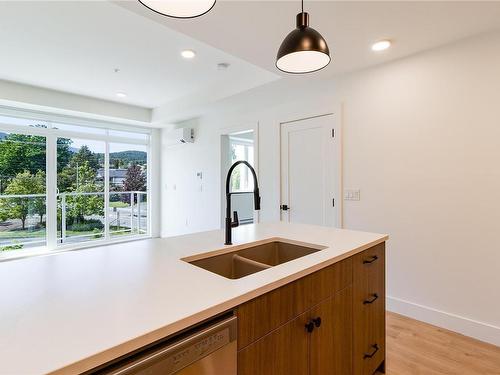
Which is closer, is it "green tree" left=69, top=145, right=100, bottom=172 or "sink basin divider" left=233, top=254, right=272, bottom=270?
"sink basin divider" left=233, top=254, right=272, bottom=270

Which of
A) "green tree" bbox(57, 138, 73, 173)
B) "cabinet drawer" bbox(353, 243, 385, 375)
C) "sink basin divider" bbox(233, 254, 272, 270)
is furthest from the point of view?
"green tree" bbox(57, 138, 73, 173)

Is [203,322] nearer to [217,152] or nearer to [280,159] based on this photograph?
[280,159]

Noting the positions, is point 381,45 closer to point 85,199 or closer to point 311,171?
point 311,171

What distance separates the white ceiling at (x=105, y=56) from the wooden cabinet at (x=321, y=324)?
2584 mm

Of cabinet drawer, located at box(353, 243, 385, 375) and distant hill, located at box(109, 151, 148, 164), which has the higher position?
distant hill, located at box(109, 151, 148, 164)

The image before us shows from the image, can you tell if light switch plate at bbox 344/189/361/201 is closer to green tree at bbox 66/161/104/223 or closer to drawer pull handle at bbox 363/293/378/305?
drawer pull handle at bbox 363/293/378/305

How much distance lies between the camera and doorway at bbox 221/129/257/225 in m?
4.53

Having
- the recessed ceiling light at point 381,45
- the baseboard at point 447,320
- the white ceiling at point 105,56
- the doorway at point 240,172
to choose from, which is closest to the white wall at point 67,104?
the white ceiling at point 105,56

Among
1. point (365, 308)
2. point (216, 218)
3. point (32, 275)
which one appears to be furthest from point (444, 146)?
point (216, 218)

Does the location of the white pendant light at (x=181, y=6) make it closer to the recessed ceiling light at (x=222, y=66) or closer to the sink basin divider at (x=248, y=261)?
the sink basin divider at (x=248, y=261)

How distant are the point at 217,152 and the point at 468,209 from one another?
136 inches

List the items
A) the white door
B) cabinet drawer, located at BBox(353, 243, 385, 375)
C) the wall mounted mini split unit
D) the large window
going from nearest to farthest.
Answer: cabinet drawer, located at BBox(353, 243, 385, 375), the white door, the large window, the wall mounted mini split unit

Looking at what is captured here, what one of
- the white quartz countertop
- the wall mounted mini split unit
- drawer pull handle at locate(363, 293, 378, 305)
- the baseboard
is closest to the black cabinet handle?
the white quartz countertop

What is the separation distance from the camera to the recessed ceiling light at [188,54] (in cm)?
296
